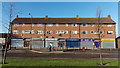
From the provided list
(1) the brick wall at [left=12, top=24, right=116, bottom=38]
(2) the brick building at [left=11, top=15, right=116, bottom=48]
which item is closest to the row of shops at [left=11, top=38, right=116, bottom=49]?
(2) the brick building at [left=11, top=15, right=116, bottom=48]

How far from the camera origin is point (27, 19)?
161ft

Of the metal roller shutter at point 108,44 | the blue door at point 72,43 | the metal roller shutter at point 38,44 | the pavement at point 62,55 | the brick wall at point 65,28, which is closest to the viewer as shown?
the pavement at point 62,55

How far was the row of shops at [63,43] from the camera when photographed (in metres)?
44.6

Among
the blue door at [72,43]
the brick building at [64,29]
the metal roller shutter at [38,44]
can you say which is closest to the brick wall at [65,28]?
the brick building at [64,29]

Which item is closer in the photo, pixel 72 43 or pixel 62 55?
pixel 62 55

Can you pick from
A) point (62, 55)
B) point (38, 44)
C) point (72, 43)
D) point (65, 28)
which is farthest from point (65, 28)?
point (62, 55)

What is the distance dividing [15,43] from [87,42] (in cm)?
2133

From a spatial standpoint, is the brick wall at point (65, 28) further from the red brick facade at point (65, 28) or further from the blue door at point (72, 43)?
the blue door at point (72, 43)

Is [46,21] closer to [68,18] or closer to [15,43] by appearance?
[68,18]

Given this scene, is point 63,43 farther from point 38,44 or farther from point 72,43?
point 38,44

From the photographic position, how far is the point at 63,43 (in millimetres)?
45031

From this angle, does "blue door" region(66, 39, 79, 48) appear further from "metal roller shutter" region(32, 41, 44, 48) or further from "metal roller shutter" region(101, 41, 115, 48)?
"metal roller shutter" region(101, 41, 115, 48)

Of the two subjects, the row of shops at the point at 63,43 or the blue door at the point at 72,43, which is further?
the blue door at the point at 72,43

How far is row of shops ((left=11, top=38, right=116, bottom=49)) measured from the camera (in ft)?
146
